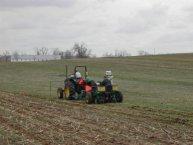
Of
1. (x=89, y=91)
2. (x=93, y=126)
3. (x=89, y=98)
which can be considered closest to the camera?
(x=93, y=126)

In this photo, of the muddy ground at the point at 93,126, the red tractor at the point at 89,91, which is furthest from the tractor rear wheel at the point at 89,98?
the muddy ground at the point at 93,126

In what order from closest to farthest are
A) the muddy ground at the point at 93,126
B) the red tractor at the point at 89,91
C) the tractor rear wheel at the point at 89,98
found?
the muddy ground at the point at 93,126
the tractor rear wheel at the point at 89,98
the red tractor at the point at 89,91

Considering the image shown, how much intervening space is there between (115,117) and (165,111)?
3.33 m

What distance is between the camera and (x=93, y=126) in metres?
15.5

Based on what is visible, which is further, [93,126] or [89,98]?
[89,98]

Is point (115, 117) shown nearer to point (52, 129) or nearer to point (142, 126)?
point (142, 126)

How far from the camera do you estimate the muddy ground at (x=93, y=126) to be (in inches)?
517

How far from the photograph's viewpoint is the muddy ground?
13141mm

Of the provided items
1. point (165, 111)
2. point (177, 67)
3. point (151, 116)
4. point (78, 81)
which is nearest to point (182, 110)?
point (165, 111)

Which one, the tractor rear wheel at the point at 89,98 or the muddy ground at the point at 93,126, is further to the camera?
the tractor rear wheel at the point at 89,98

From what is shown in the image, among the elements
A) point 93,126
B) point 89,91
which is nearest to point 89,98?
point 89,91

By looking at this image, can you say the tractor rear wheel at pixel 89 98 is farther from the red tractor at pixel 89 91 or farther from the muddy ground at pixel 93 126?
the muddy ground at pixel 93 126

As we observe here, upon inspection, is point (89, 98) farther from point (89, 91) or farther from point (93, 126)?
point (93, 126)

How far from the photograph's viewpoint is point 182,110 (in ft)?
70.0
